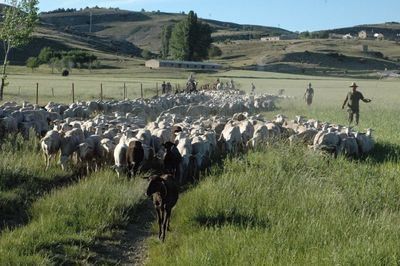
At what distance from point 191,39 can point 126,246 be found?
10612 cm

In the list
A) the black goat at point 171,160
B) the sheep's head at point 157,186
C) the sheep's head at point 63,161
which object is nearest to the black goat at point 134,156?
the black goat at point 171,160

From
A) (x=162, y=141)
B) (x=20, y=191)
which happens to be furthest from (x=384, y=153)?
(x=20, y=191)

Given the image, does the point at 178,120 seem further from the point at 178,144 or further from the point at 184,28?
the point at 184,28

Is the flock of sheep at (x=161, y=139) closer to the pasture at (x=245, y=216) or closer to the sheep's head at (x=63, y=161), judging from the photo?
the sheep's head at (x=63, y=161)

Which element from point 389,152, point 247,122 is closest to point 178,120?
point 247,122

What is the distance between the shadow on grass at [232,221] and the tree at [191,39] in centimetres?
10364

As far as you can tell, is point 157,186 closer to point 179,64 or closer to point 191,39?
point 179,64

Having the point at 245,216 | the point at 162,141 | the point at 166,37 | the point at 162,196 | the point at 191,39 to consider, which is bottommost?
the point at 245,216

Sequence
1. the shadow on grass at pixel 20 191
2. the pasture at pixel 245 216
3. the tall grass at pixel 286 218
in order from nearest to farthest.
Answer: the tall grass at pixel 286 218, the pasture at pixel 245 216, the shadow on grass at pixel 20 191

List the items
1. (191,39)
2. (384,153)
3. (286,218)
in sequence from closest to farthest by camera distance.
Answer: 1. (286,218)
2. (384,153)
3. (191,39)

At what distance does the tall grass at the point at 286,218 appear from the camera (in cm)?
695

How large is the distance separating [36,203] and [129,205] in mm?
1555

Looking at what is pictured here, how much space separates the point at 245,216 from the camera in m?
8.72

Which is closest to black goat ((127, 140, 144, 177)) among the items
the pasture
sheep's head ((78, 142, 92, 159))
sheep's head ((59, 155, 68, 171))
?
the pasture
